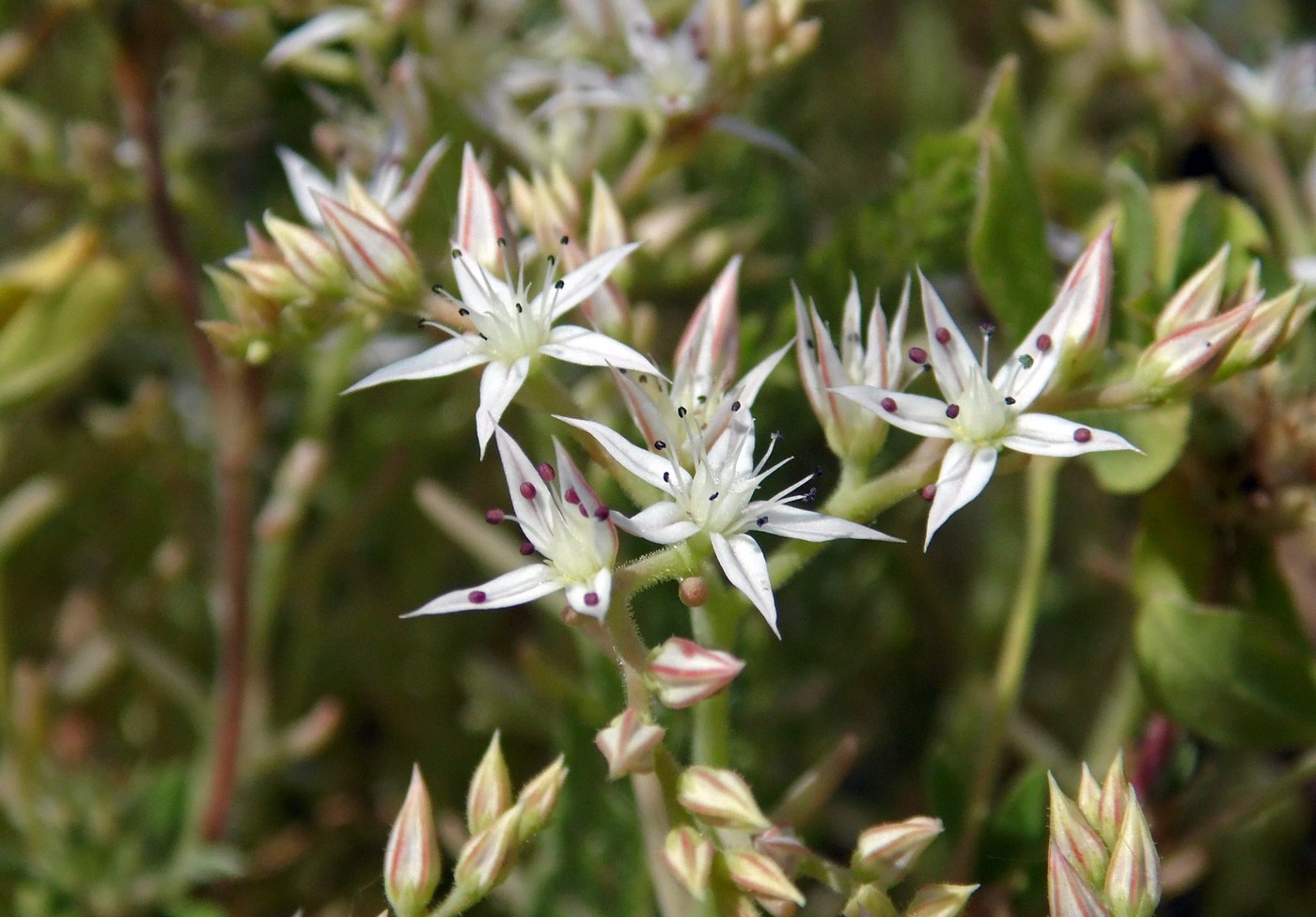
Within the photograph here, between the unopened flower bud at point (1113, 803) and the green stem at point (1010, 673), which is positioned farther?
the green stem at point (1010, 673)

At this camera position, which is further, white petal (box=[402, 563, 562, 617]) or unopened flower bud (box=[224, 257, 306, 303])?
unopened flower bud (box=[224, 257, 306, 303])

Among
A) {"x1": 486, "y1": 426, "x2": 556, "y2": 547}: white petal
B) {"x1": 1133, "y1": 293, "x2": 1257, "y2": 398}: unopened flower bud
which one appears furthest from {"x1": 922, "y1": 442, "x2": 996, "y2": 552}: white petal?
{"x1": 486, "y1": 426, "x2": 556, "y2": 547}: white petal

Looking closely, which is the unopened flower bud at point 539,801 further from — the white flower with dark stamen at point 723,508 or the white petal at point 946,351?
the white petal at point 946,351

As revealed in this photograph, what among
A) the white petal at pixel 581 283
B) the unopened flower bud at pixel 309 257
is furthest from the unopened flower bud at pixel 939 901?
the unopened flower bud at pixel 309 257

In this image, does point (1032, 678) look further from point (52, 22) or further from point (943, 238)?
point (52, 22)

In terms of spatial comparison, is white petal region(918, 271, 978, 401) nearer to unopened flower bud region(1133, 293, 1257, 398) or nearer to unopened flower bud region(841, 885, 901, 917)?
unopened flower bud region(1133, 293, 1257, 398)

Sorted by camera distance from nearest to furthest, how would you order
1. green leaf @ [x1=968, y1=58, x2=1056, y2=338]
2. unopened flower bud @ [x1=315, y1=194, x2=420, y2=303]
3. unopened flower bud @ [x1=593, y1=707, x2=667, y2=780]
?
unopened flower bud @ [x1=593, y1=707, x2=667, y2=780]
unopened flower bud @ [x1=315, y1=194, x2=420, y2=303]
green leaf @ [x1=968, y1=58, x2=1056, y2=338]
